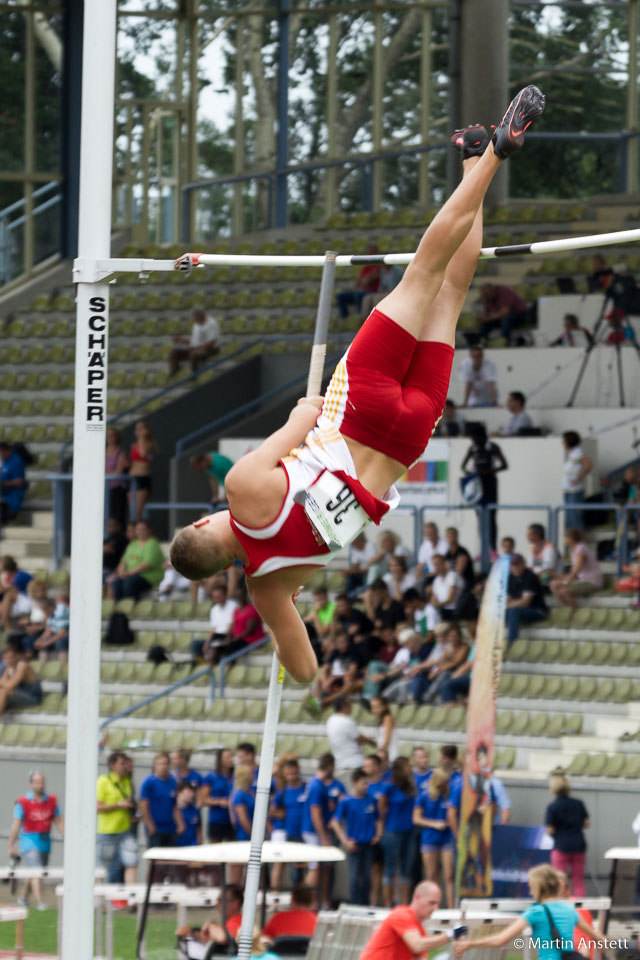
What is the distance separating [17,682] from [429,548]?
11.7 feet

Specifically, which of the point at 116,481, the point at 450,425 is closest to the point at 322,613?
the point at 450,425

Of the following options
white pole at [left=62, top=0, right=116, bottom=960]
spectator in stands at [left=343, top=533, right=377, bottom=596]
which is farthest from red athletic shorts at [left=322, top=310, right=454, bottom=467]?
spectator in stands at [left=343, top=533, right=377, bottom=596]

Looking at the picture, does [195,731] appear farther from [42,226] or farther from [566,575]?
[42,226]

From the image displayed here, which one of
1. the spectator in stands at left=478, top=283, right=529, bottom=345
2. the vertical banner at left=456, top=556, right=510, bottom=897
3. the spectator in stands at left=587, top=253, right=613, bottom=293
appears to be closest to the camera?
the vertical banner at left=456, top=556, right=510, bottom=897

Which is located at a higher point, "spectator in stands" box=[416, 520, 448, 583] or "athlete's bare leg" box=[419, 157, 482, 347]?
"athlete's bare leg" box=[419, 157, 482, 347]

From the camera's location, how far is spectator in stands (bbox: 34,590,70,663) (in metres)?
14.5

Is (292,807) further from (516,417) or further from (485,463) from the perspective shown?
(516,417)

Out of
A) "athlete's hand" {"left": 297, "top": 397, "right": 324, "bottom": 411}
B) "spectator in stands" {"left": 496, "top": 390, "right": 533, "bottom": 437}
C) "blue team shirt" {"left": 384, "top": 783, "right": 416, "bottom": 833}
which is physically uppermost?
"spectator in stands" {"left": 496, "top": 390, "right": 533, "bottom": 437}

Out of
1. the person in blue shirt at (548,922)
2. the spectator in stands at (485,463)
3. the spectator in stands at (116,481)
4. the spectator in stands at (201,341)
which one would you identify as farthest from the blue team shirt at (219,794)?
the spectator in stands at (201,341)

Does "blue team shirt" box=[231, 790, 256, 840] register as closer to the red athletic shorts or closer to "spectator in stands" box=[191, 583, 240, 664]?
"spectator in stands" box=[191, 583, 240, 664]

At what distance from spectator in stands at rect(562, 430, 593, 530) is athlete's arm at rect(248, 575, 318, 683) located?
935cm

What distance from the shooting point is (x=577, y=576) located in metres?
13.6

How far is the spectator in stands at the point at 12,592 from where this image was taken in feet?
48.8

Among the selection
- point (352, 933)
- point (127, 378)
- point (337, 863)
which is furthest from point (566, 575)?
point (127, 378)
